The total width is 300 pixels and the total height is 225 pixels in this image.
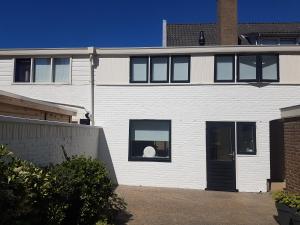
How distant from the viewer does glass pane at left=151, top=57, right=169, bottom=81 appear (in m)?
15.6

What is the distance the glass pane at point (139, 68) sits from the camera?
15758mm

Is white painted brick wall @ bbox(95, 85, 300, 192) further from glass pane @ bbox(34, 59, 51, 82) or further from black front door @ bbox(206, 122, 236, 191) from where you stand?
glass pane @ bbox(34, 59, 51, 82)

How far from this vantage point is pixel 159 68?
15727 mm

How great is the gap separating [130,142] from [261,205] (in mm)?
5725

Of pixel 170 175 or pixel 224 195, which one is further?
pixel 170 175

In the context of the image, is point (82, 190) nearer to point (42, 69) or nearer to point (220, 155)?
point (220, 155)

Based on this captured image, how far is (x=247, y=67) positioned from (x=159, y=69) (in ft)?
11.4

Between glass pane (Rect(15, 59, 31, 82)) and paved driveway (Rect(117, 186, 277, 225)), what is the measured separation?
605 cm

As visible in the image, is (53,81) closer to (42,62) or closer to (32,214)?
(42,62)

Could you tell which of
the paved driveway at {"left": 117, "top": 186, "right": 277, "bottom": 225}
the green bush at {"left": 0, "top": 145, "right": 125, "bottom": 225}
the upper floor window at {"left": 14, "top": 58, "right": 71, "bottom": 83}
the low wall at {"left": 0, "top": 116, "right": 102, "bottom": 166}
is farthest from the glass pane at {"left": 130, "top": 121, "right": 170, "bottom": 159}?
the green bush at {"left": 0, "top": 145, "right": 125, "bottom": 225}

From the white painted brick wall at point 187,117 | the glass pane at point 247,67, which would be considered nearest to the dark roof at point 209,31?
the glass pane at point 247,67

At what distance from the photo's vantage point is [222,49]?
15.3m

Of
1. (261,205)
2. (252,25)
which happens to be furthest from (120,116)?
(252,25)

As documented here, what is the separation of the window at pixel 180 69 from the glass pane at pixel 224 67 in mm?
1182
